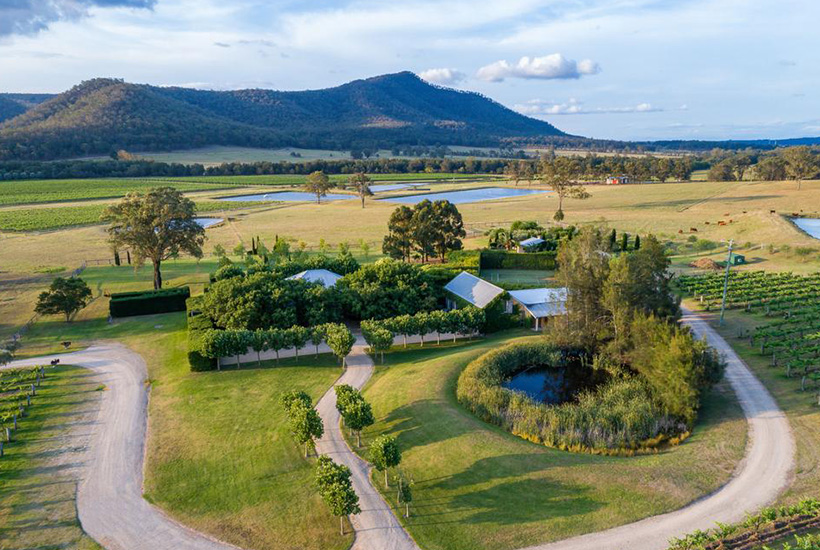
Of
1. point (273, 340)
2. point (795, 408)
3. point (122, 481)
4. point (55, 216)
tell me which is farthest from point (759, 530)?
point (55, 216)

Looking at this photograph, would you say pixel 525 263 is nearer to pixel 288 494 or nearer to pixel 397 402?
pixel 397 402

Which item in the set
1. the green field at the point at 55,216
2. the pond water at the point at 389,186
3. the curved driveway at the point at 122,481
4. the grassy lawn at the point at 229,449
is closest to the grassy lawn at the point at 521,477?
the grassy lawn at the point at 229,449

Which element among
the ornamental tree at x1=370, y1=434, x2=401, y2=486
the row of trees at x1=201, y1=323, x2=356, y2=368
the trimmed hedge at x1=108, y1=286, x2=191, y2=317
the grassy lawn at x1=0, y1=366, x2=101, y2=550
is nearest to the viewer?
the grassy lawn at x1=0, y1=366, x2=101, y2=550

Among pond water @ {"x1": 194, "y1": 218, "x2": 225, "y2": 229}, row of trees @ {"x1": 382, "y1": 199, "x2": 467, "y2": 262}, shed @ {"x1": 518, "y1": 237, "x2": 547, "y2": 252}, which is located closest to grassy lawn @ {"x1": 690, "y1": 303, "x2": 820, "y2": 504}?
shed @ {"x1": 518, "y1": 237, "x2": 547, "y2": 252}

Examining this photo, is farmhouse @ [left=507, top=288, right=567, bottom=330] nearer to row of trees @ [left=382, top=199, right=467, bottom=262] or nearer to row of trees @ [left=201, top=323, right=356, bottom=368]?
row of trees @ [left=201, top=323, right=356, bottom=368]

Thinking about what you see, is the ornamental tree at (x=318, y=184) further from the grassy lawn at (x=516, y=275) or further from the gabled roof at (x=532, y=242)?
the grassy lawn at (x=516, y=275)
